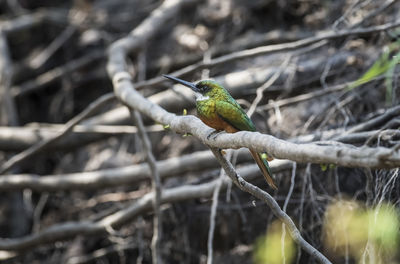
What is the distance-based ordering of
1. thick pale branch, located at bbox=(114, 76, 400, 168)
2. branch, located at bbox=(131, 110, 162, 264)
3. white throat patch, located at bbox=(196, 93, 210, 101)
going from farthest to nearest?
branch, located at bbox=(131, 110, 162, 264)
white throat patch, located at bbox=(196, 93, 210, 101)
thick pale branch, located at bbox=(114, 76, 400, 168)

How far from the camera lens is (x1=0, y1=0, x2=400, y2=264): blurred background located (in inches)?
105

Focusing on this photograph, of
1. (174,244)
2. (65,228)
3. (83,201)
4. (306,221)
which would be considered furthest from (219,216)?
(83,201)

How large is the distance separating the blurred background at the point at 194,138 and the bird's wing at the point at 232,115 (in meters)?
0.45

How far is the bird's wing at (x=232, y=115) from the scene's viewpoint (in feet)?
7.32

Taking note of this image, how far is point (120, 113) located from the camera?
4.50 metres

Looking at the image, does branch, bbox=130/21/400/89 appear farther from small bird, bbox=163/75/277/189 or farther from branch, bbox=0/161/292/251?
small bird, bbox=163/75/277/189

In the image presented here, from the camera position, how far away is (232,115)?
2.23 metres

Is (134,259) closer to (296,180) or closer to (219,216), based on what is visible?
(219,216)

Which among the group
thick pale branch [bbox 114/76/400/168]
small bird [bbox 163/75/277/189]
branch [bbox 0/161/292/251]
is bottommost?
thick pale branch [bbox 114/76/400/168]

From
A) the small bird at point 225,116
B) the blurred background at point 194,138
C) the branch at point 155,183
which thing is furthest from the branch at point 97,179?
the small bird at point 225,116

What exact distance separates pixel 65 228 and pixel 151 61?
2.37 m

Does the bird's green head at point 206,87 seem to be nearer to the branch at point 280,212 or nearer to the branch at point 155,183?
the branch at point 280,212

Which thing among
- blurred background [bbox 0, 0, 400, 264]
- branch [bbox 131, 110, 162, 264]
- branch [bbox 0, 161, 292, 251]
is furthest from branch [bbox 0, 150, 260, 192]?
branch [bbox 131, 110, 162, 264]

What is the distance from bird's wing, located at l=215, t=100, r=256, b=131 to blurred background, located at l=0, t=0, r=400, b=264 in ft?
1.47
